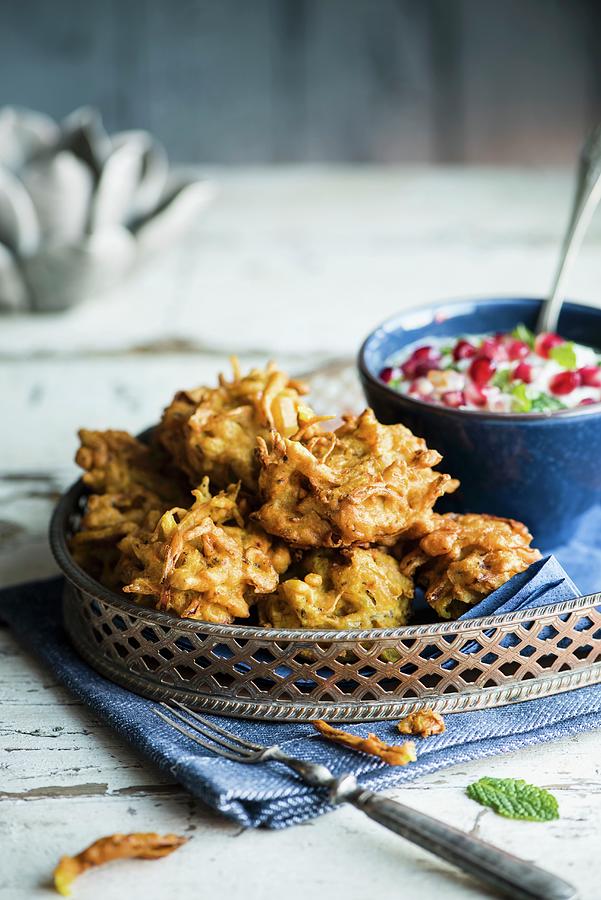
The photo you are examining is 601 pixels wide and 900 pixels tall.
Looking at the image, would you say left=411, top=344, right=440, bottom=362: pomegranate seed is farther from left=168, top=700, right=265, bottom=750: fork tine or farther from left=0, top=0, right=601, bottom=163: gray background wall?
left=0, top=0, right=601, bottom=163: gray background wall

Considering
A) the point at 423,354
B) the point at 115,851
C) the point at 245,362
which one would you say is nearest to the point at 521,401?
the point at 423,354

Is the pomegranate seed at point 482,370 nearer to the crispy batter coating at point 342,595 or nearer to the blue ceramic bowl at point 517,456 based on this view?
the blue ceramic bowl at point 517,456

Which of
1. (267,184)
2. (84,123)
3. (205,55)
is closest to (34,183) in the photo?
(84,123)

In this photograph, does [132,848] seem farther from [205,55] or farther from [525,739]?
[205,55]

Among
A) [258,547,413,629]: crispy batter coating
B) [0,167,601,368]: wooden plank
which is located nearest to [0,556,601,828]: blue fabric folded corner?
[258,547,413,629]: crispy batter coating

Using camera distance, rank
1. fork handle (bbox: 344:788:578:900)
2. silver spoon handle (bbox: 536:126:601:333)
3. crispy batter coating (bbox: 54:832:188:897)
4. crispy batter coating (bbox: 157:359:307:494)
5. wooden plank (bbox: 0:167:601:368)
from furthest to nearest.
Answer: wooden plank (bbox: 0:167:601:368), silver spoon handle (bbox: 536:126:601:333), crispy batter coating (bbox: 157:359:307:494), crispy batter coating (bbox: 54:832:188:897), fork handle (bbox: 344:788:578:900)
